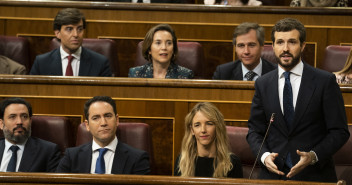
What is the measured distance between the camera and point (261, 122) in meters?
1.31

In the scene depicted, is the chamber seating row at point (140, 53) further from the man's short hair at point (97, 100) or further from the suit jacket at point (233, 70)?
the man's short hair at point (97, 100)

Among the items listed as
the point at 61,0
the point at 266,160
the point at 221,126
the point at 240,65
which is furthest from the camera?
the point at 61,0

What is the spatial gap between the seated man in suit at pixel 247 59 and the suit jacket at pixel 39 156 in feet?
1.76

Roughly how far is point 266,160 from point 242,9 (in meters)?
1.13

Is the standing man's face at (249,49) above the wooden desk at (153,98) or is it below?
above

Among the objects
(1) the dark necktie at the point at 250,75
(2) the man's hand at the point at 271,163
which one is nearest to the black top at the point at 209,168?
(2) the man's hand at the point at 271,163

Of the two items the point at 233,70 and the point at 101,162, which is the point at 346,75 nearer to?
the point at 233,70

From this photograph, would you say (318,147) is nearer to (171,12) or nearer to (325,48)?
(325,48)

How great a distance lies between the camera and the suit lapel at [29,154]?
63.6 inches

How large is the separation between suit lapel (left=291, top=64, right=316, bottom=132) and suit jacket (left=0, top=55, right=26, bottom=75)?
102 cm

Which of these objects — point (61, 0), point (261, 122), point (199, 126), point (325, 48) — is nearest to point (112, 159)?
point (199, 126)

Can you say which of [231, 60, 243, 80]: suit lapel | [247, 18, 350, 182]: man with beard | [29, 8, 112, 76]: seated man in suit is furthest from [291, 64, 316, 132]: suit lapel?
[29, 8, 112, 76]: seated man in suit

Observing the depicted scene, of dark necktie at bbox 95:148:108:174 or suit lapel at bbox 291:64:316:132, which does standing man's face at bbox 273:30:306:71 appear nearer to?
suit lapel at bbox 291:64:316:132

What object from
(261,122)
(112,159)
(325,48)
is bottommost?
(112,159)
